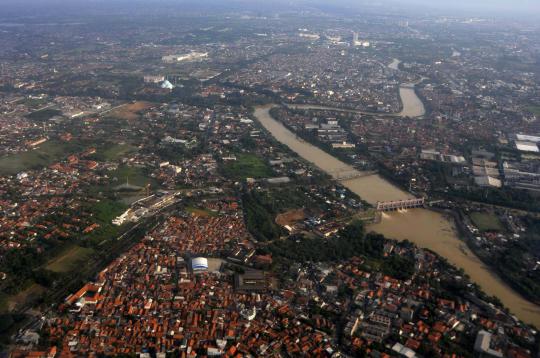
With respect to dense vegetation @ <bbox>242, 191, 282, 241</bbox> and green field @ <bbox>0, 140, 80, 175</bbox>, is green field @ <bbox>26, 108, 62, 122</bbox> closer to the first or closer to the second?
green field @ <bbox>0, 140, 80, 175</bbox>

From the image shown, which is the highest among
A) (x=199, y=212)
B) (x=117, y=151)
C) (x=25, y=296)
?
(x=25, y=296)

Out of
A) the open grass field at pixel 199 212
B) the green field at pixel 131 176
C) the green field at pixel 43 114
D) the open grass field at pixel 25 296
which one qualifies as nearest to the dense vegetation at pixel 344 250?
the open grass field at pixel 199 212

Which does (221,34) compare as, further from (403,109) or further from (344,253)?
(344,253)

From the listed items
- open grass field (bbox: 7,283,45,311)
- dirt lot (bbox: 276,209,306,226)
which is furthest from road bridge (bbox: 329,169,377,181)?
open grass field (bbox: 7,283,45,311)

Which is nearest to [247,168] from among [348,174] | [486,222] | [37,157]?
[348,174]

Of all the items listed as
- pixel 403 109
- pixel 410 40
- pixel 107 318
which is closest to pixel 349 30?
pixel 410 40

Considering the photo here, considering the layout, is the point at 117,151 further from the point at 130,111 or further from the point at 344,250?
the point at 344,250
